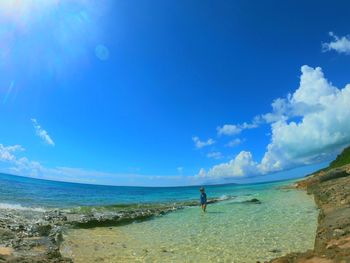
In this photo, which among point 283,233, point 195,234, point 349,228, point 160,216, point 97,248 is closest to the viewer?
point 349,228

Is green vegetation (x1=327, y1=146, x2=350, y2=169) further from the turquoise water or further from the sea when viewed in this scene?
the sea

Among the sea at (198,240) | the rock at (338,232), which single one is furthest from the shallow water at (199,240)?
the rock at (338,232)

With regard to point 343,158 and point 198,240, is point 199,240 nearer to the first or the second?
point 198,240

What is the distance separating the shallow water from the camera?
1470 centimetres

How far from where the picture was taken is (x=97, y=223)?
2605 centimetres

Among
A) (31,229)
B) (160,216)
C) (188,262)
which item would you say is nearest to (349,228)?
(188,262)

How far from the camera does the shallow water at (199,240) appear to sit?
14.7 metres

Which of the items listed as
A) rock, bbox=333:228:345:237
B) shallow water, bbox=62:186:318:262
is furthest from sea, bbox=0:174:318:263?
rock, bbox=333:228:345:237

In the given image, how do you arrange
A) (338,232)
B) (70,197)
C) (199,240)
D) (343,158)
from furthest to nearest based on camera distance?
(343,158) → (70,197) → (199,240) → (338,232)

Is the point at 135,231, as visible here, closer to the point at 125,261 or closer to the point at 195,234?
the point at 195,234

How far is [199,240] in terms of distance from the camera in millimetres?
17906

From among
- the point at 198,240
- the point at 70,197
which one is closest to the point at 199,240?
the point at 198,240

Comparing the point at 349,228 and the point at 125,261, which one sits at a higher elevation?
the point at 349,228

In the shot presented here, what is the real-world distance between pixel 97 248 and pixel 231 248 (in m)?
6.77
